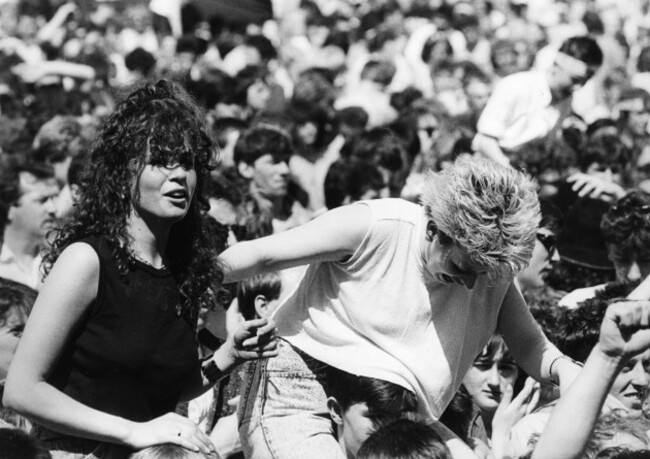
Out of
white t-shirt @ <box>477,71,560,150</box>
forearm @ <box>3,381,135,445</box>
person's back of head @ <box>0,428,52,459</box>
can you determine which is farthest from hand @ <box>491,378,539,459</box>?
white t-shirt @ <box>477,71,560,150</box>

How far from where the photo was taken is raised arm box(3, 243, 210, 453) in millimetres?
3340

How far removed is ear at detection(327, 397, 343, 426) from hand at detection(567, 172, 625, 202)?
3.47 meters

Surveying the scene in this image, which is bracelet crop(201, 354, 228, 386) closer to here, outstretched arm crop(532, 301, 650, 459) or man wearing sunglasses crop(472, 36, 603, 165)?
outstretched arm crop(532, 301, 650, 459)

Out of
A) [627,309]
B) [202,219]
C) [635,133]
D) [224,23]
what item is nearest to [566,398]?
[627,309]

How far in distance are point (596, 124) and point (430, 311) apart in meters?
6.20

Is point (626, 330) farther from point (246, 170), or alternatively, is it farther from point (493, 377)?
point (246, 170)

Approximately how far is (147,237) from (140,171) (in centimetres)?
18

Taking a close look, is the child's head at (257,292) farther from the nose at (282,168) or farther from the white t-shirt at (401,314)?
the nose at (282,168)

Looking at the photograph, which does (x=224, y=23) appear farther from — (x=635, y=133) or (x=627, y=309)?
(x=627, y=309)

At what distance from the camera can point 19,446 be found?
3258mm

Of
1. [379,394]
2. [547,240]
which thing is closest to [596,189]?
[547,240]

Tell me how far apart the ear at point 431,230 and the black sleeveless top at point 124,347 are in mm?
850

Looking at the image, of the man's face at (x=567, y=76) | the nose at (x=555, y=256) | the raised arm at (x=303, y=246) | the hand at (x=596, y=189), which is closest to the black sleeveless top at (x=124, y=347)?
the raised arm at (x=303, y=246)

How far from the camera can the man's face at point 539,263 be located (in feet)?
20.7
